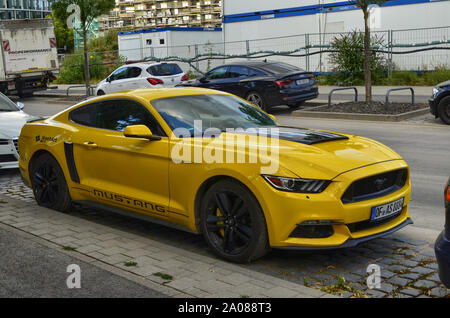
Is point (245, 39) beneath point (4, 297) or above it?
above

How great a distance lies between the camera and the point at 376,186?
4.98 metres

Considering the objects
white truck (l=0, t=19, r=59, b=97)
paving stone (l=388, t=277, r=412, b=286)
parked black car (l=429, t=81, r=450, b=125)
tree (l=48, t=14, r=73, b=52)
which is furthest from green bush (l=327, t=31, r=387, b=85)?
tree (l=48, t=14, r=73, b=52)

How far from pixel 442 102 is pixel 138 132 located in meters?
9.96

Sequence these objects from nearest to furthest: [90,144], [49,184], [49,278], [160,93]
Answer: [49,278], [160,93], [90,144], [49,184]

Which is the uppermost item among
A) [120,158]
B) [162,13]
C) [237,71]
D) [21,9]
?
[162,13]

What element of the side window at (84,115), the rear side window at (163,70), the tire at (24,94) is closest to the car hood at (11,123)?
the side window at (84,115)

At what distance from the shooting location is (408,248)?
5.40m

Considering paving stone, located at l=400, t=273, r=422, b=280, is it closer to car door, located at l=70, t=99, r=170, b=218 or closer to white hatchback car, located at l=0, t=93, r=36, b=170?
car door, located at l=70, t=99, r=170, b=218

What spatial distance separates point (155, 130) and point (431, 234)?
287 centimetres

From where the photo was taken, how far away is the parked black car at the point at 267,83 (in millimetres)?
16953

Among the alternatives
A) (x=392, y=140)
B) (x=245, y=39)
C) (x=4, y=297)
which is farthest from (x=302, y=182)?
(x=245, y=39)

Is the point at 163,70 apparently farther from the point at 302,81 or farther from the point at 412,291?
the point at 412,291

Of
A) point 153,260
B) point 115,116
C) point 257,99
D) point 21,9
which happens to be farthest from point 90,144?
point 21,9

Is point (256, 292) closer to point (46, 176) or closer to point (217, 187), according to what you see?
point (217, 187)
